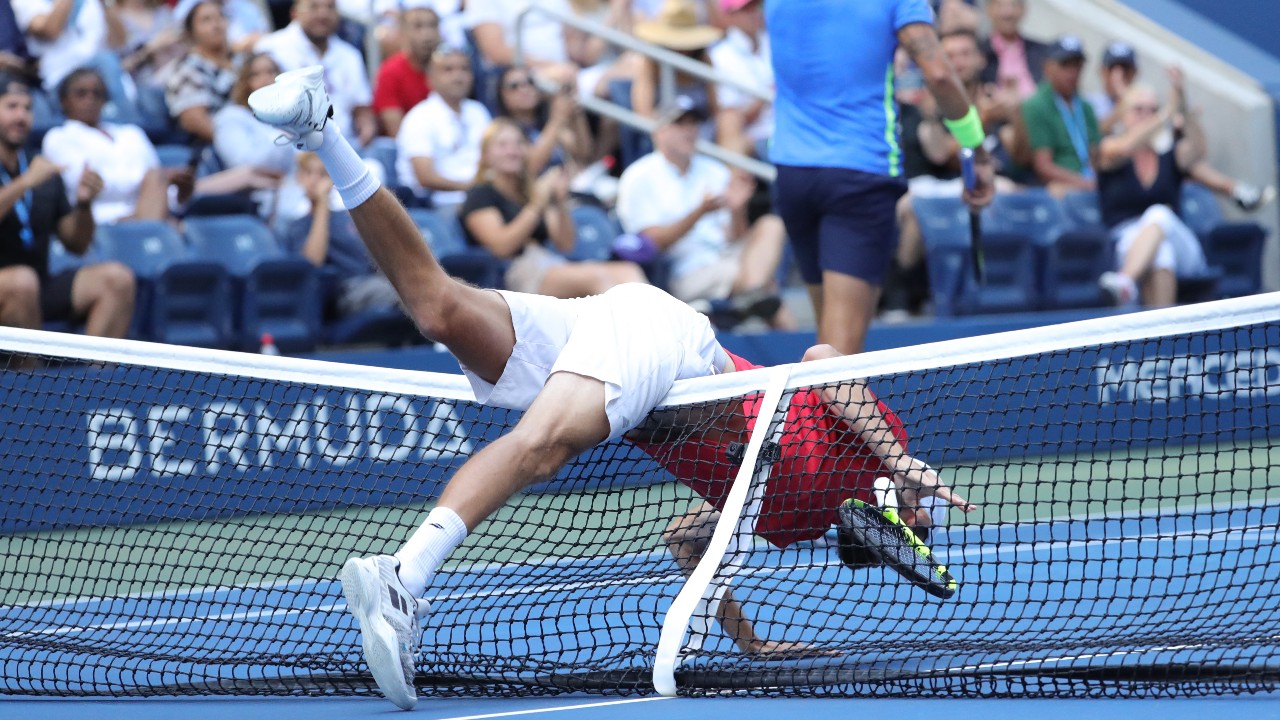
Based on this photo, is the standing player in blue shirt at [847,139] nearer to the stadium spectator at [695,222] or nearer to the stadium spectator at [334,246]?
the stadium spectator at [334,246]

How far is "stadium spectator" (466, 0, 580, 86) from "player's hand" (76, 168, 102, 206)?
145 inches

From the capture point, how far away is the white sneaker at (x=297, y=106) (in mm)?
3805

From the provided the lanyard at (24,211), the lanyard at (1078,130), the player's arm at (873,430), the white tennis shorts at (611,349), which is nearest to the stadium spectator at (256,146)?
the lanyard at (24,211)

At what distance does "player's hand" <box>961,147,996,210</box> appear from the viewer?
640cm

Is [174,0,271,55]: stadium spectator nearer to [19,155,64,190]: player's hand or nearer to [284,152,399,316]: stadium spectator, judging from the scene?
[284,152,399,316]: stadium spectator

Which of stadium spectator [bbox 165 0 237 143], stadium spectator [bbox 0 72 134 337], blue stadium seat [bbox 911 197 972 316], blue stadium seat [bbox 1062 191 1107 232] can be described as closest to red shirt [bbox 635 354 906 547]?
stadium spectator [bbox 0 72 134 337]

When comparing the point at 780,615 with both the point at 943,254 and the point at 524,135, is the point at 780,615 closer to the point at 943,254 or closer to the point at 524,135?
the point at 524,135

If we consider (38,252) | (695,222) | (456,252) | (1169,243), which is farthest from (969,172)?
(1169,243)

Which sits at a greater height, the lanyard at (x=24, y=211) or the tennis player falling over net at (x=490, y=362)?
the tennis player falling over net at (x=490, y=362)

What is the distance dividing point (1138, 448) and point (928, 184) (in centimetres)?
221

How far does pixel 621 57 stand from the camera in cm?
1162

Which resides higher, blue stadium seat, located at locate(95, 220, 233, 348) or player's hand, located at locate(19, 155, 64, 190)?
player's hand, located at locate(19, 155, 64, 190)

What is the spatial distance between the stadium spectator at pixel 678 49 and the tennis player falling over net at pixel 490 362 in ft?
20.9

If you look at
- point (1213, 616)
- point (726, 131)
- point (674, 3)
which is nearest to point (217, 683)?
point (1213, 616)
